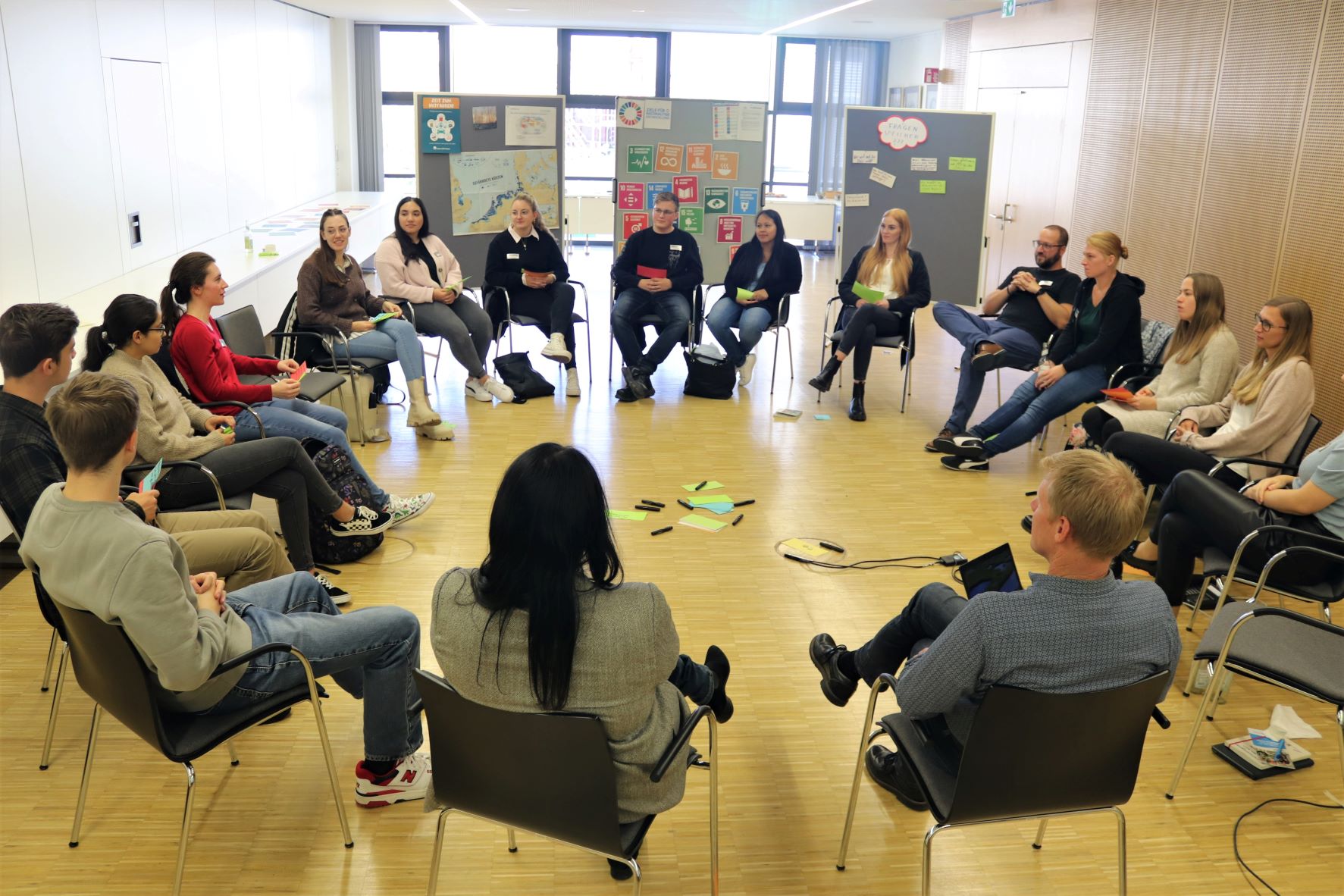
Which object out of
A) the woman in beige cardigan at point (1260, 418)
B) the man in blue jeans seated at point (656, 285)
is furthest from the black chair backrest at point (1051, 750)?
the man in blue jeans seated at point (656, 285)

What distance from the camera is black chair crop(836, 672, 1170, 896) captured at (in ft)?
6.67

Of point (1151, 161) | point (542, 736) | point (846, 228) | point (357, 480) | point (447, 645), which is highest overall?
point (1151, 161)

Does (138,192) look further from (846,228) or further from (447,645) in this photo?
(447,645)

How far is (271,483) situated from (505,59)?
11.7 meters

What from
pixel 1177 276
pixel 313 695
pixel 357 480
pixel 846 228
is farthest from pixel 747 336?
pixel 313 695

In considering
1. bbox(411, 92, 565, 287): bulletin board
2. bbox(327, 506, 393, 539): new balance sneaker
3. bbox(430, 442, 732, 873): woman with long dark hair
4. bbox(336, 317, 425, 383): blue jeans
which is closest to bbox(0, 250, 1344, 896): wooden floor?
bbox(327, 506, 393, 539): new balance sneaker

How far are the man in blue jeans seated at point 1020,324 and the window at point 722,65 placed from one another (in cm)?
888

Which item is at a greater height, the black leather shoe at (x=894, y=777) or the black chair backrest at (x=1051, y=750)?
the black chair backrest at (x=1051, y=750)

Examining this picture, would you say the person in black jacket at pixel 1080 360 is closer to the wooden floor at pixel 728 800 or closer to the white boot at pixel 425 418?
the wooden floor at pixel 728 800

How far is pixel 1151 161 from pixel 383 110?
10.2m

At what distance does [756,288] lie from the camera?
287 inches

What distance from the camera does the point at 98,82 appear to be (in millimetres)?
6285

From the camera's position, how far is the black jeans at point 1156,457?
4324mm

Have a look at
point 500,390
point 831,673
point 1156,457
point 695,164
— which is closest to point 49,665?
point 831,673
